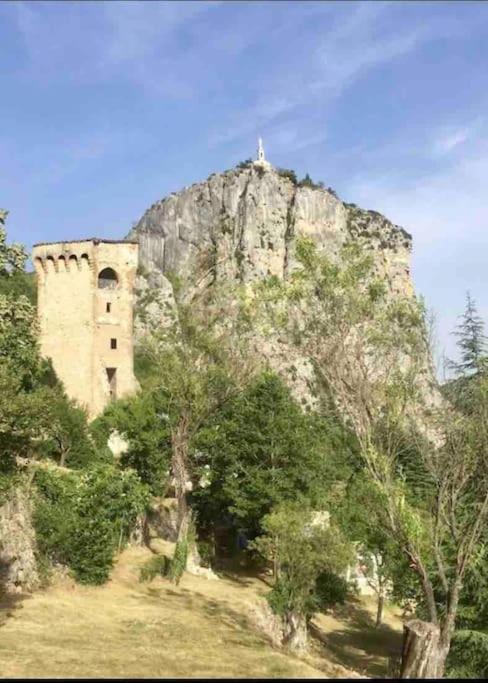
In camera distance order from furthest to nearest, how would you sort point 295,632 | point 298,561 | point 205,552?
1. point 205,552
2. point 295,632
3. point 298,561

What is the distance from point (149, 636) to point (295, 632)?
17.5 ft

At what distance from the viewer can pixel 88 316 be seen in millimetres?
45406

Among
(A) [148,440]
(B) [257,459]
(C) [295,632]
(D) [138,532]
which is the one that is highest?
(A) [148,440]

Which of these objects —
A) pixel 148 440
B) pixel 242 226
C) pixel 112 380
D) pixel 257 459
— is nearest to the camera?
pixel 257 459

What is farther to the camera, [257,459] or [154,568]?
[257,459]

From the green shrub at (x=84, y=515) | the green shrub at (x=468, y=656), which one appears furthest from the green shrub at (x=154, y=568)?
the green shrub at (x=468, y=656)

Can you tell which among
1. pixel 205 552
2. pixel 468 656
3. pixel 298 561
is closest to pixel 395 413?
pixel 298 561

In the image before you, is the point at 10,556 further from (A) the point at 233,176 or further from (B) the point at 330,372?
(A) the point at 233,176

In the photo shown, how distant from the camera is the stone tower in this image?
1783 inches

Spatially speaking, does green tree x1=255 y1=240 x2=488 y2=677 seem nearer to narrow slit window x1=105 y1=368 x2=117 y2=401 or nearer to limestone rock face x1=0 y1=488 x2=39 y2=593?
limestone rock face x1=0 y1=488 x2=39 y2=593

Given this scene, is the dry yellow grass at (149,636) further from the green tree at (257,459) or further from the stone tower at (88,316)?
the stone tower at (88,316)

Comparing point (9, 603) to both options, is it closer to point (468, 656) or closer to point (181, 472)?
point (181, 472)

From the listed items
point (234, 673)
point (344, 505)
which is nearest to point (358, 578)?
point (344, 505)

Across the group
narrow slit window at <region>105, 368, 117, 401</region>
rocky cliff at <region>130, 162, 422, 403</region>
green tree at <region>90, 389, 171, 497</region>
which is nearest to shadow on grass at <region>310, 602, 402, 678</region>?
green tree at <region>90, 389, 171, 497</region>
